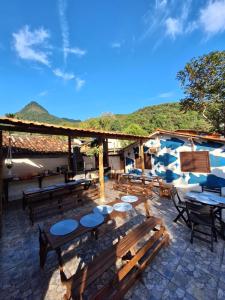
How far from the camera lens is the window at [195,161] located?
750 cm

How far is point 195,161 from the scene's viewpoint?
7828 millimetres

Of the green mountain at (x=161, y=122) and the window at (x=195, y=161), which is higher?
the green mountain at (x=161, y=122)

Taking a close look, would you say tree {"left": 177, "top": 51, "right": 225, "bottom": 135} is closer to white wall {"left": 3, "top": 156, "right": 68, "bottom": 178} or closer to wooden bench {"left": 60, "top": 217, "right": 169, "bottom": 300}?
white wall {"left": 3, "top": 156, "right": 68, "bottom": 178}

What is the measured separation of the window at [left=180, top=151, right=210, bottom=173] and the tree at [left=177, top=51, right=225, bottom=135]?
6.44 metres

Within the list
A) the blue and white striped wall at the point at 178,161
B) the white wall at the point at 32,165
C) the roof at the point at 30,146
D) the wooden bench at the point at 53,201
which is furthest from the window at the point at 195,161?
the white wall at the point at 32,165

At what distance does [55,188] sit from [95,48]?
39.1 feet

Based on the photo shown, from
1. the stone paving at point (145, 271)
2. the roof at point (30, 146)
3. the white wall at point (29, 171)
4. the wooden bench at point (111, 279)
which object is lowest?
the stone paving at point (145, 271)

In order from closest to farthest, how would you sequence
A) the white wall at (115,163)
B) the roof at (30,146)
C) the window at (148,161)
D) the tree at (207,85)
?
the roof at (30,146)
the window at (148,161)
the tree at (207,85)
the white wall at (115,163)

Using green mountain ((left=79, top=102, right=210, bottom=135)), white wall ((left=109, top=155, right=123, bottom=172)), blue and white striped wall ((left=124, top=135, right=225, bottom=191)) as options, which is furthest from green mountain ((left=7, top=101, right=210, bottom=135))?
blue and white striped wall ((left=124, top=135, right=225, bottom=191))

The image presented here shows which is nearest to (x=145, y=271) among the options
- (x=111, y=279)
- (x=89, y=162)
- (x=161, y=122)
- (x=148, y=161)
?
(x=111, y=279)

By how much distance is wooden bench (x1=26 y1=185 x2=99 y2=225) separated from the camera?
472 centimetres

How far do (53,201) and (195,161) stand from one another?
23.6ft

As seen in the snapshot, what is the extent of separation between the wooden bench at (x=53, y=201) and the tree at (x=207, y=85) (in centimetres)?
1192

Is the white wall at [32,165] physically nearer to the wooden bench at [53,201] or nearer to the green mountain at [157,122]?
the wooden bench at [53,201]
